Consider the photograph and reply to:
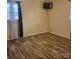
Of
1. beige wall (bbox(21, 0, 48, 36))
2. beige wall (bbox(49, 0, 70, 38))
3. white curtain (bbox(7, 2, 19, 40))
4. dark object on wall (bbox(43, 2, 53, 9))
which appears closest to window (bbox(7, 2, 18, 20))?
white curtain (bbox(7, 2, 19, 40))

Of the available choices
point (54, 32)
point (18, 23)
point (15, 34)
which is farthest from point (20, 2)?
point (54, 32)

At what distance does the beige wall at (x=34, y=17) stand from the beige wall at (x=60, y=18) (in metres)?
0.35

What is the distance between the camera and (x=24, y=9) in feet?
17.0

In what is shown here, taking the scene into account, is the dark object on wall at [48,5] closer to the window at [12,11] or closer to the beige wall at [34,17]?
the beige wall at [34,17]

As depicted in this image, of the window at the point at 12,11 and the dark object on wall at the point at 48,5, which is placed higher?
the dark object on wall at the point at 48,5

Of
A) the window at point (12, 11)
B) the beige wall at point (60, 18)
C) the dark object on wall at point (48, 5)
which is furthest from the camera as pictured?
the dark object on wall at point (48, 5)

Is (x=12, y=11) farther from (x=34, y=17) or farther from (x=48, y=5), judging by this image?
(x=48, y=5)

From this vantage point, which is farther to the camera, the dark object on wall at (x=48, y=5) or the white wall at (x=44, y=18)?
the dark object on wall at (x=48, y=5)

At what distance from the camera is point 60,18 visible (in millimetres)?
5250

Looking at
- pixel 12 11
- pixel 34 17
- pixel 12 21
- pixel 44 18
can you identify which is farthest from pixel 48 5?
pixel 12 21

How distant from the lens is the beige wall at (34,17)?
5.23 m

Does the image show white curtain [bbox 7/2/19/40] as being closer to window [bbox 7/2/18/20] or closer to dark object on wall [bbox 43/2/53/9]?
window [bbox 7/2/18/20]

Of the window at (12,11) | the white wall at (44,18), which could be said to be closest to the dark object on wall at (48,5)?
the white wall at (44,18)
